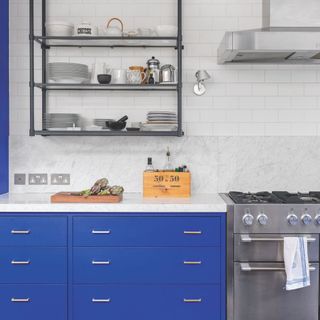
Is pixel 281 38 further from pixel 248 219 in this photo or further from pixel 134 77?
pixel 248 219

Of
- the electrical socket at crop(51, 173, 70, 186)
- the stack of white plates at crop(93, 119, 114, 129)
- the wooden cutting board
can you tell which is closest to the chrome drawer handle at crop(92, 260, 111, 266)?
the wooden cutting board

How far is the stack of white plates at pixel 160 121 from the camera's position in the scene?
3322 millimetres

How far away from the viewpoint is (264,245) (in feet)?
9.24

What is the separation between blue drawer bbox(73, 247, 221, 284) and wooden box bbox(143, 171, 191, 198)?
0.57 metres

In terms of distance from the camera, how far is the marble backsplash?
356 cm

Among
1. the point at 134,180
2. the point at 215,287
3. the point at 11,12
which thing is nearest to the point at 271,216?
the point at 215,287

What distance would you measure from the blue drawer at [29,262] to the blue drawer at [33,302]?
9cm

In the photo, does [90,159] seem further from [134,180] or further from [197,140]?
[197,140]

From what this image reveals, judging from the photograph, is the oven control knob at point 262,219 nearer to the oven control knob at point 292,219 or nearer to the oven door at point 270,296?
the oven control knob at point 292,219

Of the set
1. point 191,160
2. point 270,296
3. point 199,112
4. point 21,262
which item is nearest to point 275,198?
point 270,296

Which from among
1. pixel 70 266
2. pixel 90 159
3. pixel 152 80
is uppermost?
pixel 152 80

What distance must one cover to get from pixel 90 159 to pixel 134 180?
39 centimetres

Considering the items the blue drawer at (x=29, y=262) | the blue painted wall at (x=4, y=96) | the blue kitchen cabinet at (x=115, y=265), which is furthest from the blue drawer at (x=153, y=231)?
the blue painted wall at (x=4, y=96)

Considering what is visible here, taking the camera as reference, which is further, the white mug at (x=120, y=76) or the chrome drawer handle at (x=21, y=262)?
the white mug at (x=120, y=76)
